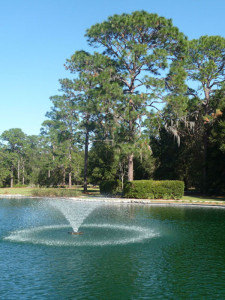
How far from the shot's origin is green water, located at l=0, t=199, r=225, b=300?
8289 mm

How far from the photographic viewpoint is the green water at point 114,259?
8289mm

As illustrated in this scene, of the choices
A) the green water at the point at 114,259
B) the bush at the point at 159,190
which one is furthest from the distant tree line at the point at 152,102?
the green water at the point at 114,259

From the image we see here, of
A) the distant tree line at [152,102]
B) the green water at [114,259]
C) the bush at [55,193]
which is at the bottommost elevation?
the green water at [114,259]

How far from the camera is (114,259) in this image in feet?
36.5

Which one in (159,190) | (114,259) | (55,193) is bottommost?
(114,259)

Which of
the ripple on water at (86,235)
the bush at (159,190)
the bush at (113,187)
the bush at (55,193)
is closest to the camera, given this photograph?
the ripple on water at (86,235)

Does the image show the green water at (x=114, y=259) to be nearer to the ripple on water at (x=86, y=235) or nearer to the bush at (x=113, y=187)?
the ripple on water at (x=86, y=235)

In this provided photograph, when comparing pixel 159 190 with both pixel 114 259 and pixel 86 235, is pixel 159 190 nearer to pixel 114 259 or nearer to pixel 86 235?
pixel 86 235

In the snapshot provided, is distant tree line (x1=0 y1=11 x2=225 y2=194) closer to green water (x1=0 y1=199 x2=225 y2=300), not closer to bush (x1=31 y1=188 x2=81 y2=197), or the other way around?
bush (x1=31 y1=188 x2=81 y2=197)

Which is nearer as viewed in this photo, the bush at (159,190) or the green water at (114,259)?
the green water at (114,259)

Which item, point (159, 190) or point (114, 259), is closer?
point (114, 259)

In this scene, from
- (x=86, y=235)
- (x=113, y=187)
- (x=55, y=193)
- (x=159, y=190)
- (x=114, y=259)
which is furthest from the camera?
(x=113, y=187)

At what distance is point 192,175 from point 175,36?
18.1 metres

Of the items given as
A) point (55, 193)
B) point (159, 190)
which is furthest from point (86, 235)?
point (55, 193)
